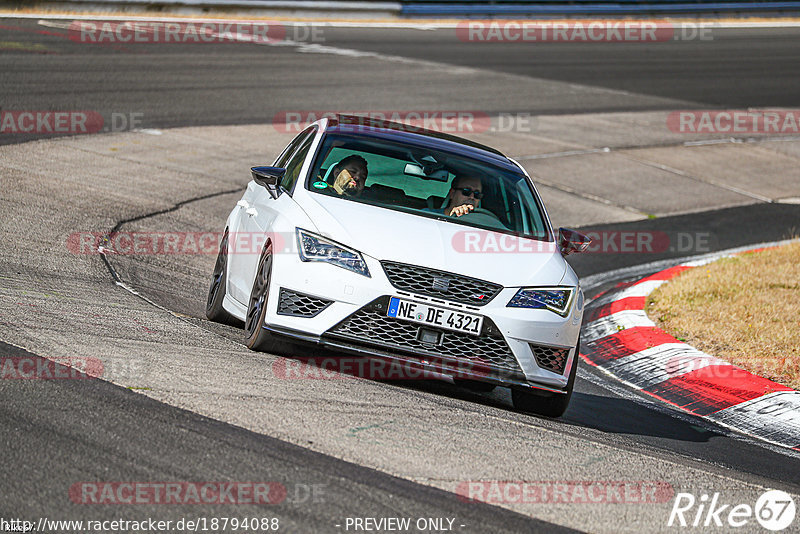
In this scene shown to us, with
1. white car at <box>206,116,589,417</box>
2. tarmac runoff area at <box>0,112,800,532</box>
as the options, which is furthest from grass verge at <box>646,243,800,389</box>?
tarmac runoff area at <box>0,112,800,532</box>

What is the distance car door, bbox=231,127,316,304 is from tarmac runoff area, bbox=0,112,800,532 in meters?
0.40

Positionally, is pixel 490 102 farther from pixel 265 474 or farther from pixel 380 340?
pixel 265 474

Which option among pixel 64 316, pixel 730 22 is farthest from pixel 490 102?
pixel 730 22

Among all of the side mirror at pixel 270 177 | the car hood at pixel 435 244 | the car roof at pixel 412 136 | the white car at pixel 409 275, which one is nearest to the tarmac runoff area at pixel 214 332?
the white car at pixel 409 275

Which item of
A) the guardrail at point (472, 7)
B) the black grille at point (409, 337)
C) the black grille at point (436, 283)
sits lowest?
the black grille at point (409, 337)

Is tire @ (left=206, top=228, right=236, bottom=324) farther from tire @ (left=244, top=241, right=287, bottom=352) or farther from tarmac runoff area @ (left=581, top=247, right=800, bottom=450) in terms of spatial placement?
tarmac runoff area @ (left=581, top=247, right=800, bottom=450)

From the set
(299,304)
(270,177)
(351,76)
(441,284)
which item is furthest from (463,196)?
(351,76)

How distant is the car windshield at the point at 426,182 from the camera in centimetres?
735

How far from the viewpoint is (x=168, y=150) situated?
14516 mm

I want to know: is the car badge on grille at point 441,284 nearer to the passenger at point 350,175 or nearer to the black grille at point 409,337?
the black grille at point 409,337

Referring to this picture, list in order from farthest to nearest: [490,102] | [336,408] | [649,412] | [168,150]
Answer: [490,102] → [168,150] → [649,412] → [336,408]

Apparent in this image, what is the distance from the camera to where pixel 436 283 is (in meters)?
6.29

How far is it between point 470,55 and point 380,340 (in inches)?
837

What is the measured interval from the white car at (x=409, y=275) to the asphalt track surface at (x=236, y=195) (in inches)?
15.2
